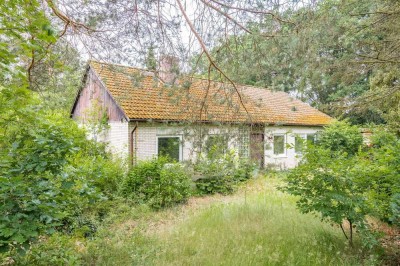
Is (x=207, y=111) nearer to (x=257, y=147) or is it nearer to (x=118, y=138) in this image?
(x=257, y=147)

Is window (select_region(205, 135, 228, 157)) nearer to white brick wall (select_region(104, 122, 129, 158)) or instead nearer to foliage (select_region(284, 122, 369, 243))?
foliage (select_region(284, 122, 369, 243))

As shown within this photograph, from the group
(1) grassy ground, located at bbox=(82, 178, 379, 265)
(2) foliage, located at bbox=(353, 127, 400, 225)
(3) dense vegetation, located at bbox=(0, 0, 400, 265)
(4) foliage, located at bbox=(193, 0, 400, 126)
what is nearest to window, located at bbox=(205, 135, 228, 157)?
(3) dense vegetation, located at bbox=(0, 0, 400, 265)

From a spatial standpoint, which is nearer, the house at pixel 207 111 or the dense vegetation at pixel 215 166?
the dense vegetation at pixel 215 166

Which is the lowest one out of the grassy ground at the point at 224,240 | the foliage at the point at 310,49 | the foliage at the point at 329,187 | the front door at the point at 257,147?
the grassy ground at the point at 224,240

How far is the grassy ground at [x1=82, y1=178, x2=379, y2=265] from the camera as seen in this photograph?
3.96m

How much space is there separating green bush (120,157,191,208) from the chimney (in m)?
3.34

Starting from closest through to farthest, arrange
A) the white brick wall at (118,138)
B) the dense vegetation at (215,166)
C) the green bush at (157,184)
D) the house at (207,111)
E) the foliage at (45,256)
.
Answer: the dense vegetation at (215,166), the foliage at (45,256), the house at (207,111), the green bush at (157,184), the white brick wall at (118,138)

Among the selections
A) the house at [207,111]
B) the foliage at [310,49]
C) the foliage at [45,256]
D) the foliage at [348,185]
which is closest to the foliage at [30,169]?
the foliage at [45,256]

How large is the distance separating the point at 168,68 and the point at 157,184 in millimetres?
4141

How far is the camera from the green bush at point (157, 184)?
300 inches

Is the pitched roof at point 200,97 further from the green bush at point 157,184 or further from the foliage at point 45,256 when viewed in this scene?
the green bush at point 157,184

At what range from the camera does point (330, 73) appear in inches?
263

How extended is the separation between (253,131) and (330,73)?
282 centimetres

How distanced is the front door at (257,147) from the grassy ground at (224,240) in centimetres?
132
